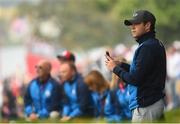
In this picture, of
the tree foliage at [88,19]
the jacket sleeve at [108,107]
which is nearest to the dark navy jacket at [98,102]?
the jacket sleeve at [108,107]

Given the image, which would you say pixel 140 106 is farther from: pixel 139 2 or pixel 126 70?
pixel 139 2

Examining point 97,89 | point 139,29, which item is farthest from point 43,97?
point 139,29

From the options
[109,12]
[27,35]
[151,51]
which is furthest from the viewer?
[27,35]

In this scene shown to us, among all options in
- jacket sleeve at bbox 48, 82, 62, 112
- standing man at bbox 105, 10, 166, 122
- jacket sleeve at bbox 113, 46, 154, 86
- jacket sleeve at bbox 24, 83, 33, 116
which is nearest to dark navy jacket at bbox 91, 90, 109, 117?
jacket sleeve at bbox 48, 82, 62, 112

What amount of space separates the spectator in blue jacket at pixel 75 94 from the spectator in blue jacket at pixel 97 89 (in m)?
0.10

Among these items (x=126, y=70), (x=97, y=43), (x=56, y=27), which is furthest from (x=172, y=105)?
(x=126, y=70)

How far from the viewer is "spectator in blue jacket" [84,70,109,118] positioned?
12297 mm

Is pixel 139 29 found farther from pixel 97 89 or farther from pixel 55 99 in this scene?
pixel 55 99

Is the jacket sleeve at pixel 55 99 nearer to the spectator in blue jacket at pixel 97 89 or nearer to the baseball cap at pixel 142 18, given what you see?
the spectator in blue jacket at pixel 97 89

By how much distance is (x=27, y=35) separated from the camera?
25797 mm

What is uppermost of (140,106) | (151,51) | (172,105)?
(151,51)

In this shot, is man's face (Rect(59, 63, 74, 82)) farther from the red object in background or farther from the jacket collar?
the red object in background

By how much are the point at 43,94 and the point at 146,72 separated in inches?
196

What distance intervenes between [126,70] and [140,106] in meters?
0.48
